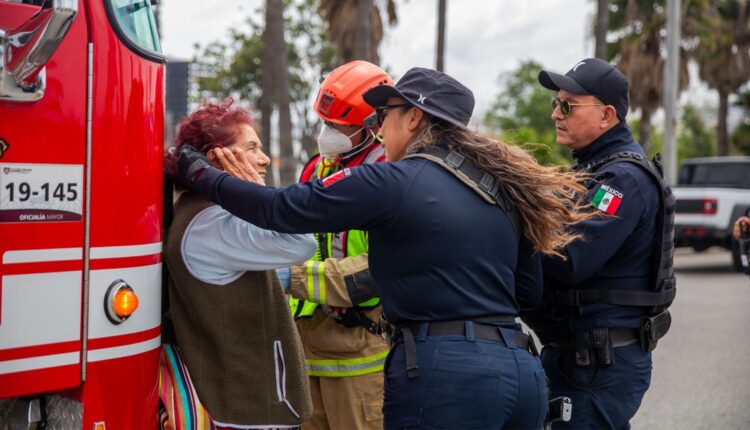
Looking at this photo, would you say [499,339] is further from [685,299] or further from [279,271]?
[685,299]

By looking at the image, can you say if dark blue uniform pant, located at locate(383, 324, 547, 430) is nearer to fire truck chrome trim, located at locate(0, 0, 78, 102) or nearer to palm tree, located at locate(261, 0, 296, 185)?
fire truck chrome trim, located at locate(0, 0, 78, 102)

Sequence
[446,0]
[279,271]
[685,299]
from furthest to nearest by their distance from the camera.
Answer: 1. [446,0]
2. [685,299]
3. [279,271]

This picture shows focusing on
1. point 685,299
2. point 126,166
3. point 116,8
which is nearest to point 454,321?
point 126,166

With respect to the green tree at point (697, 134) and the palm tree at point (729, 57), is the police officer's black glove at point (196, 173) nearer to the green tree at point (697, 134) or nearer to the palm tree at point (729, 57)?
the palm tree at point (729, 57)

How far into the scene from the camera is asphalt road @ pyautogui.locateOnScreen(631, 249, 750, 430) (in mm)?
6867

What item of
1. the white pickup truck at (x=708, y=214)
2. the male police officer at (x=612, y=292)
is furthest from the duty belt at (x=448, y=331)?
the white pickup truck at (x=708, y=214)

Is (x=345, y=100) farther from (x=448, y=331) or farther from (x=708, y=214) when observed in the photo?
(x=708, y=214)

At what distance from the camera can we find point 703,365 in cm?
884

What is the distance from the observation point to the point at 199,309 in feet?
9.59

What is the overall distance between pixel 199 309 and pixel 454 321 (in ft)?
2.76

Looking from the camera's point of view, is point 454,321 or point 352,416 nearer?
point 454,321

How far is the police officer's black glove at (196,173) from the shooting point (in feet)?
9.43

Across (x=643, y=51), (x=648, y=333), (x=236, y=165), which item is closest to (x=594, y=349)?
(x=648, y=333)

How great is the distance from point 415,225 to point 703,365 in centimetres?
708
